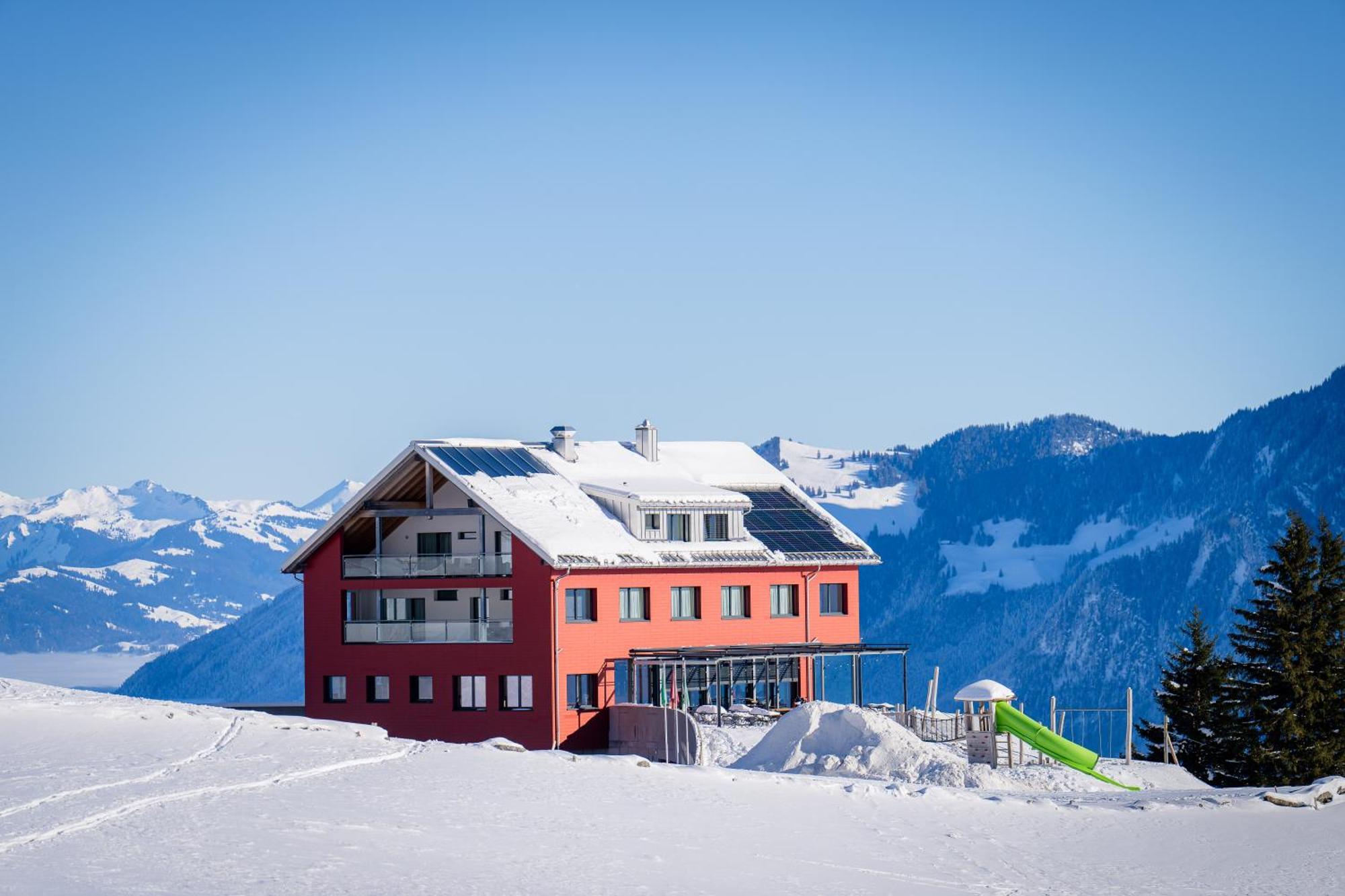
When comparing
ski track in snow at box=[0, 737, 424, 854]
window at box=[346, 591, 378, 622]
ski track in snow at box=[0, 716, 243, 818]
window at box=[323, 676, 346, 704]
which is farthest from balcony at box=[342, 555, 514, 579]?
ski track in snow at box=[0, 737, 424, 854]

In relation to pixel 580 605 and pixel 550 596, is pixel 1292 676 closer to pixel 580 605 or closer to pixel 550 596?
pixel 580 605

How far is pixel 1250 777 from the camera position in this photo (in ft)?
202

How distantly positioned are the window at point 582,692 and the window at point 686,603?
4132 mm

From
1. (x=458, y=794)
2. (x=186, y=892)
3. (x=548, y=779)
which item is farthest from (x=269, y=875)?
(x=548, y=779)

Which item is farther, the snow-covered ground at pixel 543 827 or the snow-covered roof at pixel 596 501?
the snow-covered roof at pixel 596 501

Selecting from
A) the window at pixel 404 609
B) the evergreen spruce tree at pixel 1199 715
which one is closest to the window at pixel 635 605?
the window at pixel 404 609

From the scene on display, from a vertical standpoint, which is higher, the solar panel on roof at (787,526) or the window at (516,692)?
the solar panel on roof at (787,526)

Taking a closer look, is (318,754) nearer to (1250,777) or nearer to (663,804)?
(663,804)

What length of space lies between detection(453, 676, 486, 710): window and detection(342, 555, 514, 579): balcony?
127 inches

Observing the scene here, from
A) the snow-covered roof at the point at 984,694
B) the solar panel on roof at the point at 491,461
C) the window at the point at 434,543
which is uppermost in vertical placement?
the solar panel on roof at the point at 491,461

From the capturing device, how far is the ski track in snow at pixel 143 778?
30991 mm

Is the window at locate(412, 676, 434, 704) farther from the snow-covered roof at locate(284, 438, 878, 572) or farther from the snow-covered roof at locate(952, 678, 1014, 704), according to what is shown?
the snow-covered roof at locate(952, 678, 1014, 704)

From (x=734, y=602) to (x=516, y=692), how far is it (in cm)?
842

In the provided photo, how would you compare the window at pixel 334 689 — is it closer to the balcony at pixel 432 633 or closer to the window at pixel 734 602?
the balcony at pixel 432 633
